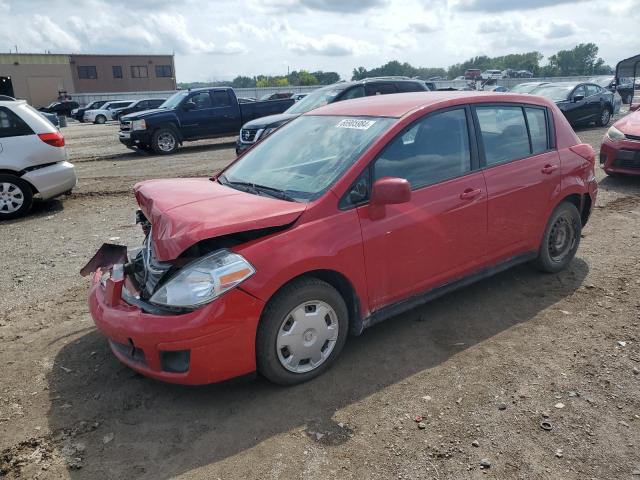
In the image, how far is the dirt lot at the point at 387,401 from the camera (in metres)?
2.74

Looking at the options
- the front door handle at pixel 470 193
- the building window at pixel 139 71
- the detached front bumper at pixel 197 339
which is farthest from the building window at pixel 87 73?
the detached front bumper at pixel 197 339

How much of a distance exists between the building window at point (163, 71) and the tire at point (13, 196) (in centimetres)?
7467

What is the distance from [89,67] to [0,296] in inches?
3020

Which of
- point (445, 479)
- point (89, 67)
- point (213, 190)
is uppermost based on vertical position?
point (89, 67)

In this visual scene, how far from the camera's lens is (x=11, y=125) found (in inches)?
305

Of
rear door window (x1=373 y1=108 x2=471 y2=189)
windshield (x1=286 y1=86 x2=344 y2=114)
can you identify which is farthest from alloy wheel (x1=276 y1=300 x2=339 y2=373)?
windshield (x1=286 y1=86 x2=344 y2=114)

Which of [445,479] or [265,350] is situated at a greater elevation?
[265,350]

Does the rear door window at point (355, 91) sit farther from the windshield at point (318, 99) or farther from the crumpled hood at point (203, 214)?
the crumpled hood at point (203, 214)

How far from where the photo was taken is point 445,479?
2596mm

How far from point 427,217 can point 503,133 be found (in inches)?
49.6

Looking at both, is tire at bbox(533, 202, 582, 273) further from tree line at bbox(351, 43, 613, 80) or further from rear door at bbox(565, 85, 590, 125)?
tree line at bbox(351, 43, 613, 80)

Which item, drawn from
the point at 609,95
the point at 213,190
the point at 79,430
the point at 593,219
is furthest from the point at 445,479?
Answer: the point at 609,95

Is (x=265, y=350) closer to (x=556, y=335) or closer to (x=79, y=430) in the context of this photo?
(x=79, y=430)

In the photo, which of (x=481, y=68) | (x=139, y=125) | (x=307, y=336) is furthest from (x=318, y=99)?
(x=481, y=68)
